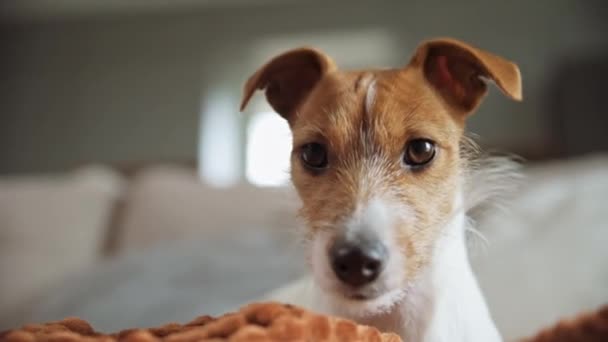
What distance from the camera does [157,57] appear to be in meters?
4.80

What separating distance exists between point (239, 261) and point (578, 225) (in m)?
0.98

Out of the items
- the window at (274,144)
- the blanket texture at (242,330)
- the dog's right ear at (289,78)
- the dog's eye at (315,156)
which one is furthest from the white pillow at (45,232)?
the blanket texture at (242,330)

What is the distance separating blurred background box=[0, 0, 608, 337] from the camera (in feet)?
4.85

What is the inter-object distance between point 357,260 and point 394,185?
0.36 ft

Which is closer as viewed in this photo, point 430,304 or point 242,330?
point 242,330

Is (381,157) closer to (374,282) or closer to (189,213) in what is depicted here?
(374,282)

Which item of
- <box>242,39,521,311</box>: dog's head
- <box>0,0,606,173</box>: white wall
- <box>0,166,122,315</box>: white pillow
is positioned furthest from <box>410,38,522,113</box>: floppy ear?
<box>0,0,606,173</box>: white wall

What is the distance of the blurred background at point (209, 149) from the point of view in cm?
148

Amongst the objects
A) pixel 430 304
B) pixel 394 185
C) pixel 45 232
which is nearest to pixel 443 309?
pixel 430 304

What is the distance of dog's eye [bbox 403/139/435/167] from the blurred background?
0.46 feet

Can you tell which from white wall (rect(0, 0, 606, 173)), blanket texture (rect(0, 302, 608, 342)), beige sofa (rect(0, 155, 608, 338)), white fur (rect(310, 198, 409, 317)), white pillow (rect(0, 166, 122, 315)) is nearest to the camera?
blanket texture (rect(0, 302, 608, 342))

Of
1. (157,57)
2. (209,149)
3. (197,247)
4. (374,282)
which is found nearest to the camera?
(374,282)

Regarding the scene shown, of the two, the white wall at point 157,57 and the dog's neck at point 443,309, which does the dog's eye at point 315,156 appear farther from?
the white wall at point 157,57

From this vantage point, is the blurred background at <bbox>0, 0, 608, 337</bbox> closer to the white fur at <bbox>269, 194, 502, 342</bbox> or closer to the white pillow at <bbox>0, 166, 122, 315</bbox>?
the white pillow at <bbox>0, 166, 122, 315</bbox>
